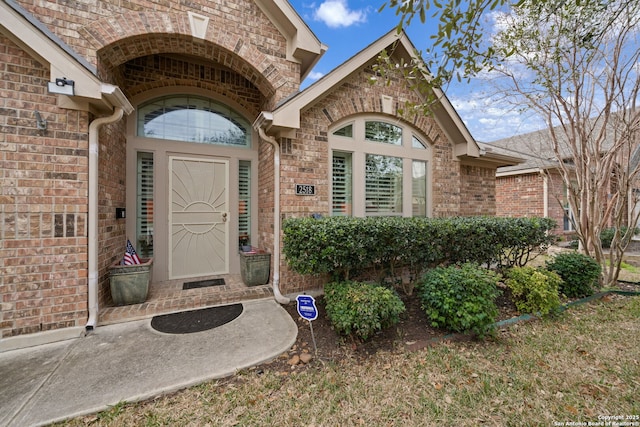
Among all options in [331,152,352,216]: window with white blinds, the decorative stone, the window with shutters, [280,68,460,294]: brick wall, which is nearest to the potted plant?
[280,68,460,294]: brick wall

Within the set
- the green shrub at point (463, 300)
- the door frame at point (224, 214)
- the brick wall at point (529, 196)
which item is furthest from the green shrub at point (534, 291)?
the brick wall at point (529, 196)

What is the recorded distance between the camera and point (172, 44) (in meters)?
3.99

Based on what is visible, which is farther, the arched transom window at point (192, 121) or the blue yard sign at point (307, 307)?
the arched transom window at point (192, 121)

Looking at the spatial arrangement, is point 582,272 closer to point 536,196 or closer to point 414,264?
point 414,264

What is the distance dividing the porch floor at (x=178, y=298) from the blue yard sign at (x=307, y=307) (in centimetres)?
175

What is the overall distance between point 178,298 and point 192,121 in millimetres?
3444

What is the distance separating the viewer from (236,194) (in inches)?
208

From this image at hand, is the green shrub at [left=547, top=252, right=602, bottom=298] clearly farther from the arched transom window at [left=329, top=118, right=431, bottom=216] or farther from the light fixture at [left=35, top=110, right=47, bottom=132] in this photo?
the light fixture at [left=35, top=110, right=47, bottom=132]

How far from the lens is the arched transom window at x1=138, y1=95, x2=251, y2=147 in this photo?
4.78 m

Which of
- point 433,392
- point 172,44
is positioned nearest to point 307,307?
point 433,392

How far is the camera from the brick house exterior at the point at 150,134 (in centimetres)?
299

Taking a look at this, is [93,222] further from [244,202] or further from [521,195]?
[521,195]

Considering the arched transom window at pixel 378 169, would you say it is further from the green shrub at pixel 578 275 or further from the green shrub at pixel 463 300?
the green shrub at pixel 578 275

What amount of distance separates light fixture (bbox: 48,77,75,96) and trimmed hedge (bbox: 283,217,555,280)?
309 cm
